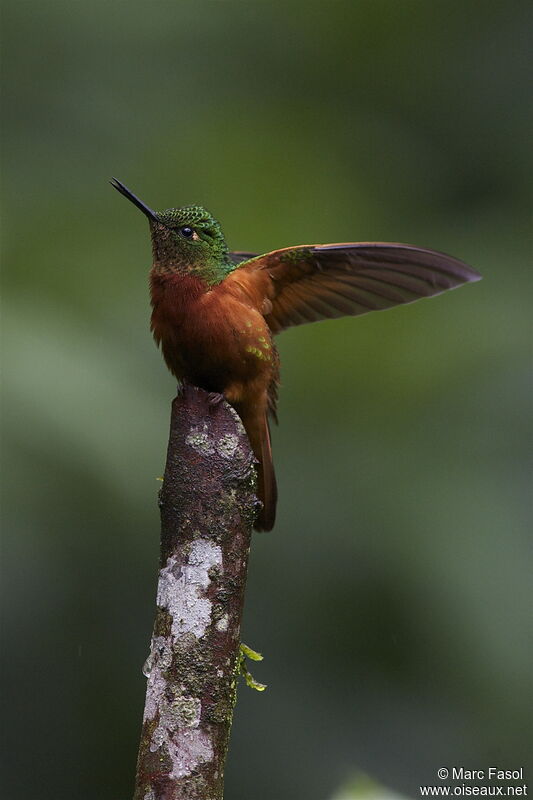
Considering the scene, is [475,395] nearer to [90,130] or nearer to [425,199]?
[425,199]

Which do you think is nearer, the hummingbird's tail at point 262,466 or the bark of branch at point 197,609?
the bark of branch at point 197,609

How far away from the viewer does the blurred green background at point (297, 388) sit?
4.17 metres

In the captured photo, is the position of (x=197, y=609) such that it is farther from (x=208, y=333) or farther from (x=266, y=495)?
(x=208, y=333)

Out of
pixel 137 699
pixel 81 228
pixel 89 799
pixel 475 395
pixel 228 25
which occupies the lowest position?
pixel 89 799

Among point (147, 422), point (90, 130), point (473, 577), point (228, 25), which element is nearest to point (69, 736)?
point (147, 422)

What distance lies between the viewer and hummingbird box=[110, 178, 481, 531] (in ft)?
10.1

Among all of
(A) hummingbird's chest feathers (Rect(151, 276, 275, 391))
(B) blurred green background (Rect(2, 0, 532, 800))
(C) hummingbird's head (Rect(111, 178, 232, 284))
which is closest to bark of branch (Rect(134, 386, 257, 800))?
(A) hummingbird's chest feathers (Rect(151, 276, 275, 391))

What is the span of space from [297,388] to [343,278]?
1.36m

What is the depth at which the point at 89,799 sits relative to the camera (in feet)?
13.7

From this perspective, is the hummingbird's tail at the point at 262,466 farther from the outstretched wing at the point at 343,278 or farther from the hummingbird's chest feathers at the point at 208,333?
the outstretched wing at the point at 343,278

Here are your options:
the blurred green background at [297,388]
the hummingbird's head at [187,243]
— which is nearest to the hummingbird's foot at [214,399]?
the hummingbird's head at [187,243]

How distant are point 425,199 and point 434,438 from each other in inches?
53.7

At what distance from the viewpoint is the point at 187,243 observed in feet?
10.5

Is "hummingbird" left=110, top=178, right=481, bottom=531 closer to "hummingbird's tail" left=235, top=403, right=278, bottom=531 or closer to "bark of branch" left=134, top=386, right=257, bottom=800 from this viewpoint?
"hummingbird's tail" left=235, top=403, right=278, bottom=531
